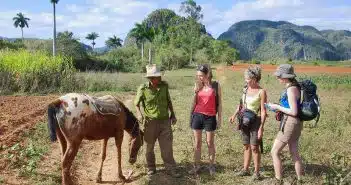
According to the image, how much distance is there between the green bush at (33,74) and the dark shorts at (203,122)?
12941 millimetres

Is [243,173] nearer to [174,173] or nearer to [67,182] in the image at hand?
[174,173]

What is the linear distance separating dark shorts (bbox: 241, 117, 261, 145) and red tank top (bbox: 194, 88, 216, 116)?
1.77 ft

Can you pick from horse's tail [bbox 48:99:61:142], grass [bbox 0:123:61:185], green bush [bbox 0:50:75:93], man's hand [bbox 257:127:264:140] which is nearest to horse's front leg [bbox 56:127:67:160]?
horse's tail [bbox 48:99:61:142]

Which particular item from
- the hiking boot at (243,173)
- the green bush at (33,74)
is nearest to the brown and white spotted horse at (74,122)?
the hiking boot at (243,173)

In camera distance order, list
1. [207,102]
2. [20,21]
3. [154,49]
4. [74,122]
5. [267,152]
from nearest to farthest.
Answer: [74,122] → [207,102] → [267,152] → [154,49] → [20,21]

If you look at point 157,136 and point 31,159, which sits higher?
→ point 157,136

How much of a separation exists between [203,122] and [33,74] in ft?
44.9

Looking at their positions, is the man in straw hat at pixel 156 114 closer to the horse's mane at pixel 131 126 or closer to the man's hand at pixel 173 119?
the man's hand at pixel 173 119

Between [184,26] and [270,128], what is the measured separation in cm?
5498

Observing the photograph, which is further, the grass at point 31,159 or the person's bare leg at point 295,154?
the grass at point 31,159

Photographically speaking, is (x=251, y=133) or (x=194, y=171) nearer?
(x=251, y=133)

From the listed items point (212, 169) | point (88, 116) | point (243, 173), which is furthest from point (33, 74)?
point (243, 173)

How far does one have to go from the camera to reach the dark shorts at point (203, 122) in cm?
652

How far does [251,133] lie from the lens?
6.29 m
